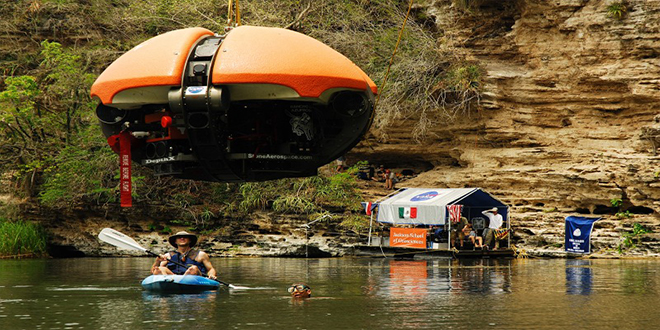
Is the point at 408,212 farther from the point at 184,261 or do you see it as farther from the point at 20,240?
the point at 20,240

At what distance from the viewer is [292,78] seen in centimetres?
1048

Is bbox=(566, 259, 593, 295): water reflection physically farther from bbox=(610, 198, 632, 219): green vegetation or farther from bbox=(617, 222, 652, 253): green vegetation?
bbox=(610, 198, 632, 219): green vegetation

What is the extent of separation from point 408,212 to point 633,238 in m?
6.99

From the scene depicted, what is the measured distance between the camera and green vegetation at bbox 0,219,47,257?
1174 inches

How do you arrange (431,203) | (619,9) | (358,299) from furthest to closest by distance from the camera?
1. (619,9)
2. (431,203)
3. (358,299)

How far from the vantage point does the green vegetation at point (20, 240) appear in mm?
29812

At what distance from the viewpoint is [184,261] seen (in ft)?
53.1

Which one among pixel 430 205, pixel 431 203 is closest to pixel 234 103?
pixel 430 205

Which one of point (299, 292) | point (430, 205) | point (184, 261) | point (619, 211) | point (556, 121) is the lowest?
point (299, 292)

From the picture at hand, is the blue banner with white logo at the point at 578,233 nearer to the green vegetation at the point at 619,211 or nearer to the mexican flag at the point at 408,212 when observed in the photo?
the green vegetation at the point at 619,211

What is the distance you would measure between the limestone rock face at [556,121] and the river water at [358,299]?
5109mm

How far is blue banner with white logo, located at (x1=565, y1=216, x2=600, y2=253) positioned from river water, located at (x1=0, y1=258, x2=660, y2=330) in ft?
10.2

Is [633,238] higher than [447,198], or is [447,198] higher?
[447,198]

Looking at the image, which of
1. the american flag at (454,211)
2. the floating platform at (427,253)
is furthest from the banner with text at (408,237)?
the american flag at (454,211)
